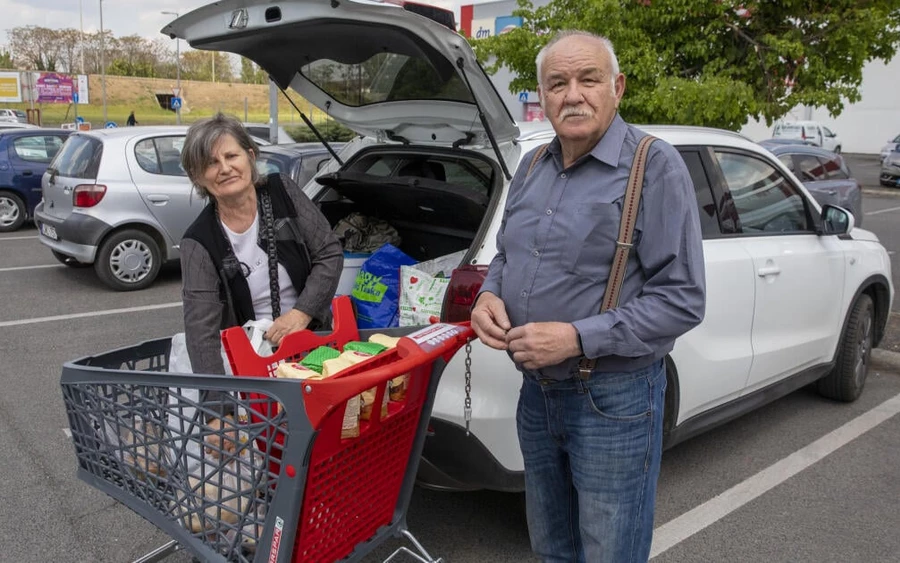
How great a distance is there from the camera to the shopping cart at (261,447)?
1.72 metres

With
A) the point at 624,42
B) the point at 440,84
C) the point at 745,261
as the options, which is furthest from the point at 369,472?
the point at 624,42

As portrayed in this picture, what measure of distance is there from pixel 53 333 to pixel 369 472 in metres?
5.18

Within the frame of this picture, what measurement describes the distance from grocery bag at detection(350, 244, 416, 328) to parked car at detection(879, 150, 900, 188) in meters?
21.0

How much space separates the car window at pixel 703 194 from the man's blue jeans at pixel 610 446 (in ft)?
5.28

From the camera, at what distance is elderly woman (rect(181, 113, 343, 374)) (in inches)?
97.9

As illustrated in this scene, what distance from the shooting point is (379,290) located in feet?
10.4

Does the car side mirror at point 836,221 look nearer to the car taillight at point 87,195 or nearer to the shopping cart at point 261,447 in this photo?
the shopping cart at point 261,447

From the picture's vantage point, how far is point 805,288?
3.86 meters

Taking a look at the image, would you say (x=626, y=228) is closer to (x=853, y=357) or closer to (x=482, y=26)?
(x=853, y=357)

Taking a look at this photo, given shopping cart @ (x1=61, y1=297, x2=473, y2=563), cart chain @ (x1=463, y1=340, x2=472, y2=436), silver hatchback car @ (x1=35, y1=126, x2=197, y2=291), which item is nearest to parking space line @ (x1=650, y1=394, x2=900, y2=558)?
cart chain @ (x1=463, y1=340, x2=472, y2=436)

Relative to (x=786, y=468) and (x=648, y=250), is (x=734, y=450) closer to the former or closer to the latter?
(x=786, y=468)

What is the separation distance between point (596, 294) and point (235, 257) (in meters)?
1.32

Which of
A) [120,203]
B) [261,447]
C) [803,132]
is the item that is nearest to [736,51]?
[261,447]

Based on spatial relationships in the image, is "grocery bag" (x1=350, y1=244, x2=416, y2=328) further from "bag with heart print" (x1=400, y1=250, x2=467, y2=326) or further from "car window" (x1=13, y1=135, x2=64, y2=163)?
"car window" (x1=13, y1=135, x2=64, y2=163)
